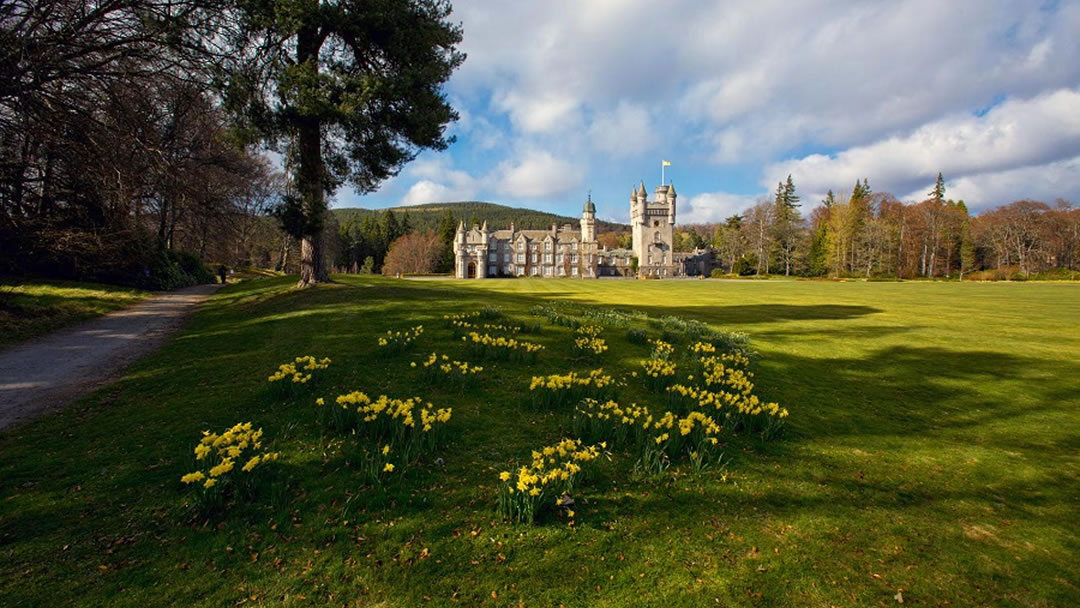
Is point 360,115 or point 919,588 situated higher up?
point 360,115

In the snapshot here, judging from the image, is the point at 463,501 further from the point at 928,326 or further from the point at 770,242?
the point at 770,242

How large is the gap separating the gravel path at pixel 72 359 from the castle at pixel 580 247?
74545mm

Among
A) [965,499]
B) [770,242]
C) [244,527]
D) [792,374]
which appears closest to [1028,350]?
[792,374]

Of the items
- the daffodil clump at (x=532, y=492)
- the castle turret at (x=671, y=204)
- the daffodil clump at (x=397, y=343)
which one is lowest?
the daffodil clump at (x=532, y=492)

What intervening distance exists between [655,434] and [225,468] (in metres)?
4.09

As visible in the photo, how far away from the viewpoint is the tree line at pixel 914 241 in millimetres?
76250

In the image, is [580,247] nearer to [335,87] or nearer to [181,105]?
[335,87]

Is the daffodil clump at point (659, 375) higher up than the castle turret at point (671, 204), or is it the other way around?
the castle turret at point (671, 204)

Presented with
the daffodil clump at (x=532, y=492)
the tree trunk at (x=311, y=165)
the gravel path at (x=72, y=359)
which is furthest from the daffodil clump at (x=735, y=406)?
the tree trunk at (x=311, y=165)

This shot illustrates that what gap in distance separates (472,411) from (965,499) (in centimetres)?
533

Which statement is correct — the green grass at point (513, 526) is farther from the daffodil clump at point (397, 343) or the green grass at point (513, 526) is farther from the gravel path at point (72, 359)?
the gravel path at point (72, 359)

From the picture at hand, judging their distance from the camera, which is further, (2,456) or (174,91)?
(174,91)

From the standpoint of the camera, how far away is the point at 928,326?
17609 mm

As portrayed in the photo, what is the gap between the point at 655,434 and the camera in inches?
202
